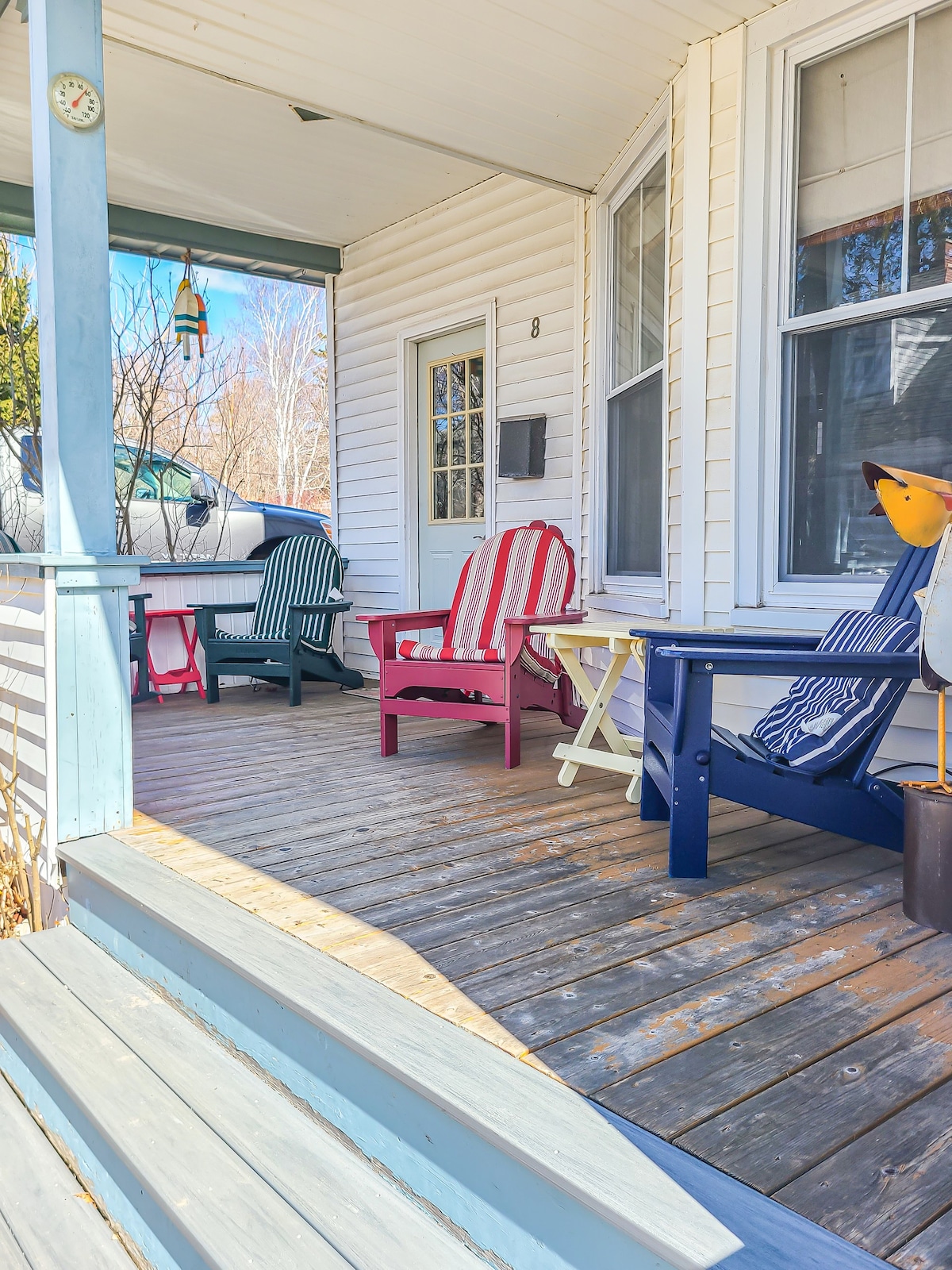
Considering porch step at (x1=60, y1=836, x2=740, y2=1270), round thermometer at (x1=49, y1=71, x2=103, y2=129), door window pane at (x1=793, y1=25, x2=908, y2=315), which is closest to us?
porch step at (x1=60, y1=836, x2=740, y2=1270)

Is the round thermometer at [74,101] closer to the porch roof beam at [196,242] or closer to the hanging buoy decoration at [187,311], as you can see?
the porch roof beam at [196,242]

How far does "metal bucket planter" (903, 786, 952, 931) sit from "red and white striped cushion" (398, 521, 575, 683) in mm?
1976

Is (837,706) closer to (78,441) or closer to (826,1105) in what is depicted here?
(826,1105)

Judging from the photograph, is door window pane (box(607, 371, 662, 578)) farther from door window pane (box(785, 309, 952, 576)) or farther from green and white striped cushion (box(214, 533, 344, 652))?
green and white striped cushion (box(214, 533, 344, 652))

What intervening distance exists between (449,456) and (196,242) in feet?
6.68

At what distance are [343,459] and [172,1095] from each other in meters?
5.24

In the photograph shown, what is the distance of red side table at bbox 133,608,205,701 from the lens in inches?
228

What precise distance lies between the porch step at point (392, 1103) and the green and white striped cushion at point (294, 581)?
11.4 ft

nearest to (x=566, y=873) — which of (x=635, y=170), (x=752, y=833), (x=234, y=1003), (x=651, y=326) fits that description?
(x=752, y=833)

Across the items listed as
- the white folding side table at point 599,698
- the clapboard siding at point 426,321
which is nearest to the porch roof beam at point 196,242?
the clapboard siding at point 426,321

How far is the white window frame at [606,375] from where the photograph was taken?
3.94m

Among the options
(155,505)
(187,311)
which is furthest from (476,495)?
(155,505)

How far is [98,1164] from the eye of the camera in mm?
1909

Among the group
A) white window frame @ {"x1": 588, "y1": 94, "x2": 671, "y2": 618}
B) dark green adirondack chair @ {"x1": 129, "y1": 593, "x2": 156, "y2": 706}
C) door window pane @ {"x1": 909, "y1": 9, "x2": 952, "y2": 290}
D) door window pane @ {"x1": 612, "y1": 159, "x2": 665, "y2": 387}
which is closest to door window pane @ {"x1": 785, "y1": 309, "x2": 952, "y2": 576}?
door window pane @ {"x1": 909, "y1": 9, "x2": 952, "y2": 290}
